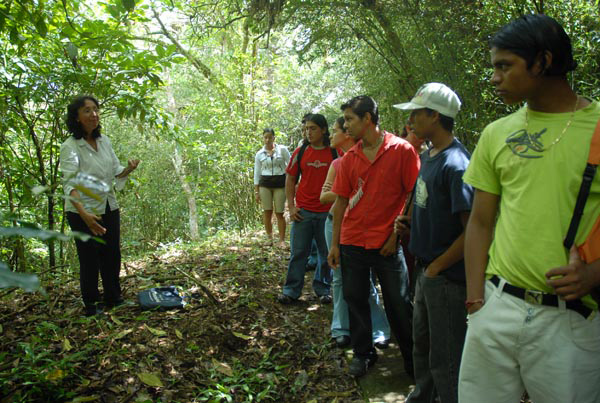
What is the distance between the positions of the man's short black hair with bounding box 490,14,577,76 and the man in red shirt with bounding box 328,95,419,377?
62.0 inches

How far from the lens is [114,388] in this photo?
3053 millimetres

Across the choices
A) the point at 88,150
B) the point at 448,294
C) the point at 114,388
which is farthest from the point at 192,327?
the point at 448,294

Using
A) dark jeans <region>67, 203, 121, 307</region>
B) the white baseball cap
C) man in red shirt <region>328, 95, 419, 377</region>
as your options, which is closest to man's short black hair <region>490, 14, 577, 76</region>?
the white baseball cap

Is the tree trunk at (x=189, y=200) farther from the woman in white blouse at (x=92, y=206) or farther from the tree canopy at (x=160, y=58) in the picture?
the woman in white blouse at (x=92, y=206)

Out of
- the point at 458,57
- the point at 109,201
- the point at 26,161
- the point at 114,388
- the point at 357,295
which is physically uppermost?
the point at 458,57

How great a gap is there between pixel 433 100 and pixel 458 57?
2.17 metres

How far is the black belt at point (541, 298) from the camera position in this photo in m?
1.46

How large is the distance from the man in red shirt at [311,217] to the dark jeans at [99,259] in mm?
1651

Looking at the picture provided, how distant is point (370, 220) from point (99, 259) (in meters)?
2.59

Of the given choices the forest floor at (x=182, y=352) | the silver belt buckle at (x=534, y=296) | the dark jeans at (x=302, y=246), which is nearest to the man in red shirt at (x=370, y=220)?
the forest floor at (x=182, y=352)

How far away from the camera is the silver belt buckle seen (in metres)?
1.50

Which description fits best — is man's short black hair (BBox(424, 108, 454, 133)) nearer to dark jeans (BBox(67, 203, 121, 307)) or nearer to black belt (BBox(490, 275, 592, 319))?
black belt (BBox(490, 275, 592, 319))

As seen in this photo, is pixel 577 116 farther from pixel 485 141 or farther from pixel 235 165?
pixel 235 165

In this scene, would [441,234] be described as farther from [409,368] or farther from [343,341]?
[343,341]
